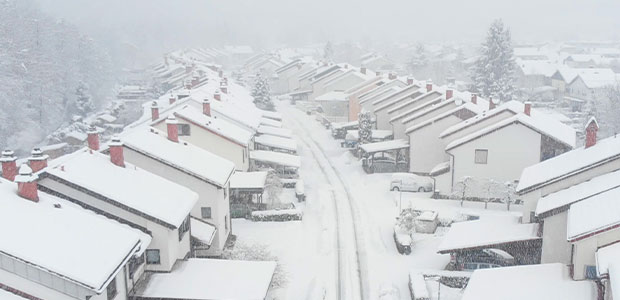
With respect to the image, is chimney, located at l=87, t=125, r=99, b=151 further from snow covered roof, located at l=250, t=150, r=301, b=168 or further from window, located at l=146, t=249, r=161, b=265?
snow covered roof, located at l=250, t=150, r=301, b=168

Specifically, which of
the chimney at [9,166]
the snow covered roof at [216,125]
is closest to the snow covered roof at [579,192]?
the chimney at [9,166]

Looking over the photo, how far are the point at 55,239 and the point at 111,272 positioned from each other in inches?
84.2

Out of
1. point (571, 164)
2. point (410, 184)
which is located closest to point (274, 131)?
point (410, 184)

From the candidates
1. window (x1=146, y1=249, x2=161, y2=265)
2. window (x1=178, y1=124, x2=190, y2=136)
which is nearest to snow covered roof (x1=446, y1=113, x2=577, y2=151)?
window (x1=178, y1=124, x2=190, y2=136)

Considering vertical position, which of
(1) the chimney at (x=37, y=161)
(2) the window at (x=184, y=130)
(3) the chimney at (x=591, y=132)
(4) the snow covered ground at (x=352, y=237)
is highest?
(3) the chimney at (x=591, y=132)

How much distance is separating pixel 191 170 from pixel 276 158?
1860cm

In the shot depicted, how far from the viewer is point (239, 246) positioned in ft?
99.9

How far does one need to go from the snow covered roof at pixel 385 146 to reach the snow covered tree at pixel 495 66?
36.1 metres

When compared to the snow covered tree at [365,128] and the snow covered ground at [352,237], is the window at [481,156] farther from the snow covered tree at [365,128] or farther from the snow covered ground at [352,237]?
the snow covered tree at [365,128]

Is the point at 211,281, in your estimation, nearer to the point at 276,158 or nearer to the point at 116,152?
the point at 116,152

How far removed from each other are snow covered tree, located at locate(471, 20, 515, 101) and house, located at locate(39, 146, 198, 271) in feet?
217

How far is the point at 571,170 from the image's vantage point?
26297 mm

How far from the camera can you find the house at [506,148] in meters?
39.3

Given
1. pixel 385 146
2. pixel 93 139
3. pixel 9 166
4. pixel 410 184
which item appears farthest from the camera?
pixel 385 146
